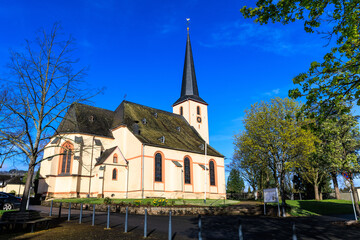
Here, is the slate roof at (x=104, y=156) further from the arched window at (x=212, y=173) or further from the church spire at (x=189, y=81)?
the church spire at (x=189, y=81)

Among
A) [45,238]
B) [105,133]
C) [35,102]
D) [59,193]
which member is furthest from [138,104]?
[45,238]

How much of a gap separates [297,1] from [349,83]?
266cm

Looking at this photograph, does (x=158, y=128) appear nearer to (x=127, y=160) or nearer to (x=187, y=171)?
(x=127, y=160)

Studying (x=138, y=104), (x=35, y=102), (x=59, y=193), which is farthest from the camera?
(x=138, y=104)

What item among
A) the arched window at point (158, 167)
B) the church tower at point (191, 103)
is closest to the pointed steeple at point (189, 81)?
the church tower at point (191, 103)

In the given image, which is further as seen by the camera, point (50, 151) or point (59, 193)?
point (50, 151)

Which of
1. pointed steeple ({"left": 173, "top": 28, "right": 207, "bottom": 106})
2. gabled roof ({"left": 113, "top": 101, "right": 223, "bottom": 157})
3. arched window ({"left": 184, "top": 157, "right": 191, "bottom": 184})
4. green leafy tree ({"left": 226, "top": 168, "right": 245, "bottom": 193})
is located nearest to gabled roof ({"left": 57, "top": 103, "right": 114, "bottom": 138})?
gabled roof ({"left": 113, "top": 101, "right": 223, "bottom": 157})

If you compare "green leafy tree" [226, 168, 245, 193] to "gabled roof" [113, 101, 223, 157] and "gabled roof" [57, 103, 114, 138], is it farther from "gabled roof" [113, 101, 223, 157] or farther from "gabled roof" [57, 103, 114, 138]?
"gabled roof" [57, 103, 114, 138]

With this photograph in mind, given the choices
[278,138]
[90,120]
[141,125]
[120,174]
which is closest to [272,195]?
[278,138]

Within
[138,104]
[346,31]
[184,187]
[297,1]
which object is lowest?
[184,187]

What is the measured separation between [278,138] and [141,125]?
19029 mm

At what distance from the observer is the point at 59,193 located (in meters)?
30.8

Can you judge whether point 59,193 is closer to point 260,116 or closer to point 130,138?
point 130,138

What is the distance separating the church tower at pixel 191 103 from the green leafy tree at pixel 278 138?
65.9 ft
